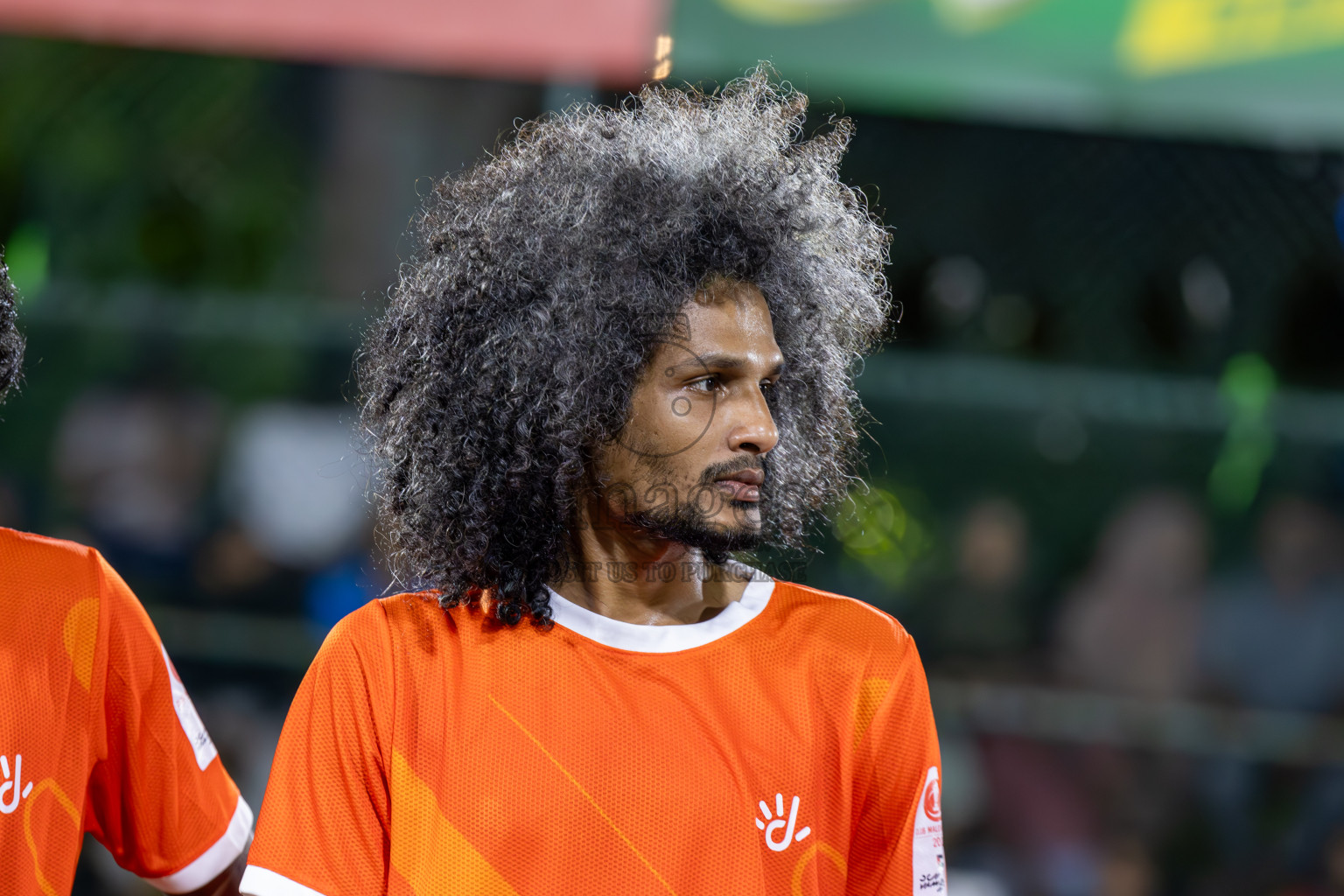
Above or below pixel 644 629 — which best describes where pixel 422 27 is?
above

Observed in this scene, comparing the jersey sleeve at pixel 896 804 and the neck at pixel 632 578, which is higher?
the neck at pixel 632 578

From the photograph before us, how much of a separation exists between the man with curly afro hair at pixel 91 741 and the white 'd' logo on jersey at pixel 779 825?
894 mm

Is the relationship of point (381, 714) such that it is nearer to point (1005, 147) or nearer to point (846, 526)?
point (846, 526)

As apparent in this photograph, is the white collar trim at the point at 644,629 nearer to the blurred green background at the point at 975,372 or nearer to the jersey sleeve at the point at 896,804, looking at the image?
the jersey sleeve at the point at 896,804

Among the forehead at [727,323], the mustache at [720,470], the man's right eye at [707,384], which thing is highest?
the forehead at [727,323]

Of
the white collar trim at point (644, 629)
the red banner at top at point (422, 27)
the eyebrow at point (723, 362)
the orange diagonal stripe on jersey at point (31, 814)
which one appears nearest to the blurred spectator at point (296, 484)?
the red banner at top at point (422, 27)

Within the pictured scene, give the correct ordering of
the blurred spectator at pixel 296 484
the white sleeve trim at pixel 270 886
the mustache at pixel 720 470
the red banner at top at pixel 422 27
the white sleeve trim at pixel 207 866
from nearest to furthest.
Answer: the white sleeve trim at pixel 270 886, the mustache at pixel 720 470, the white sleeve trim at pixel 207 866, the red banner at top at pixel 422 27, the blurred spectator at pixel 296 484

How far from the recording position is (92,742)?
198cm

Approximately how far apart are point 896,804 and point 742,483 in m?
0.51

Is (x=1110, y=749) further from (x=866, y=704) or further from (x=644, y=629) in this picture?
(x=644, y=629)

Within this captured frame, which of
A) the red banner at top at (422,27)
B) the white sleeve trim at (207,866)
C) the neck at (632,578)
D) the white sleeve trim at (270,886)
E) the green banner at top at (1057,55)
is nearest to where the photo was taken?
the white sleeve trim at (270,886)

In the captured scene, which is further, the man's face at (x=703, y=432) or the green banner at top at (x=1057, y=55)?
the green banner at top at (x=1057, y=55)

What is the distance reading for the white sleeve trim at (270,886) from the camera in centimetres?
170

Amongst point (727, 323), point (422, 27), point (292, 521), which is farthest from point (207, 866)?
point (422, 27)
